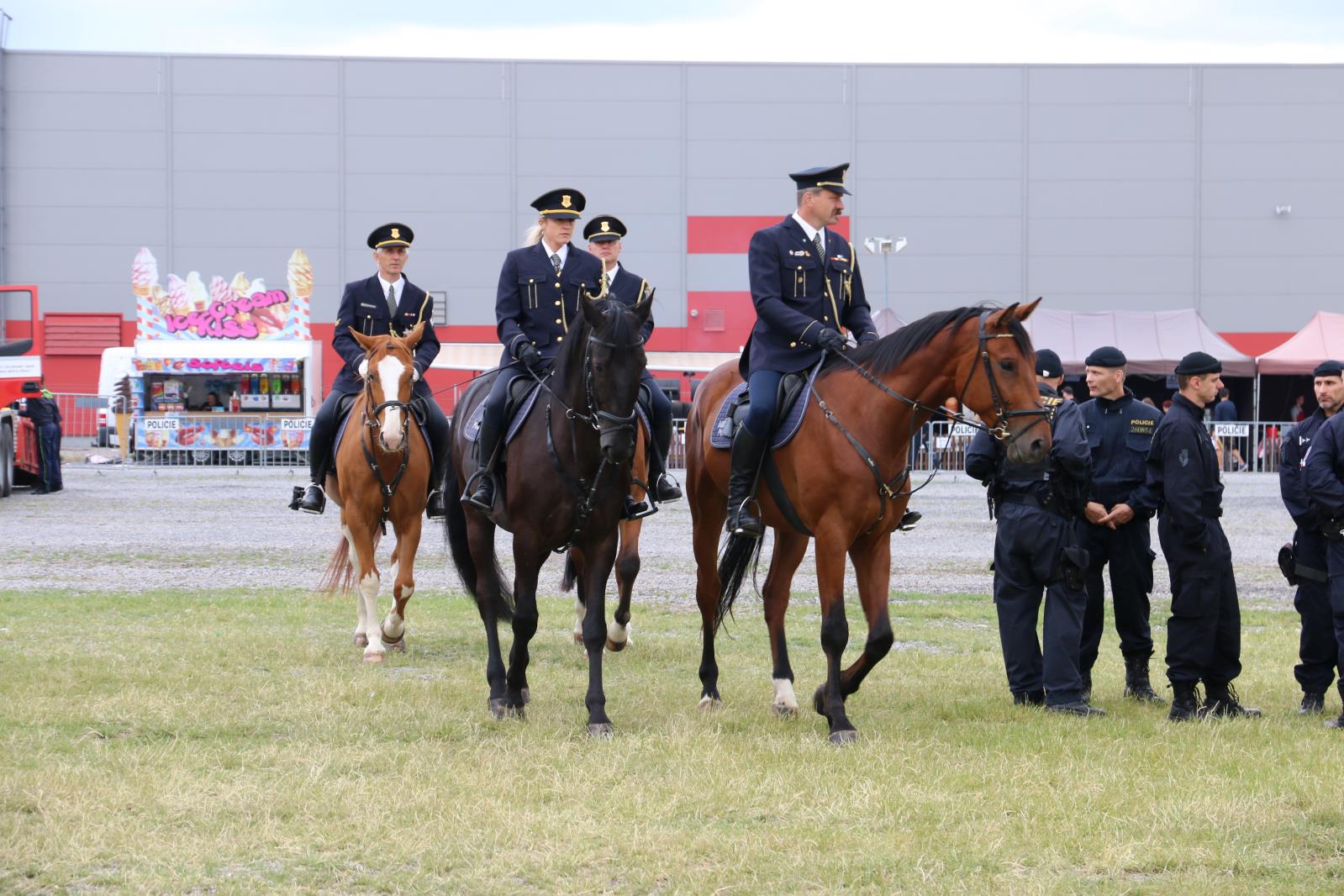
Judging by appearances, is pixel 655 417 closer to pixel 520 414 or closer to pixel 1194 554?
pixel 520 414

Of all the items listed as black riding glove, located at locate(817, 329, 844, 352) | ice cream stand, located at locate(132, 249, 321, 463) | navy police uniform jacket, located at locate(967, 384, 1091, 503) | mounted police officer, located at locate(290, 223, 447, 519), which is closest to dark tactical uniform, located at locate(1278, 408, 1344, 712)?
navy police uniform jacket, located at locate(967, 384, 1091, 503)

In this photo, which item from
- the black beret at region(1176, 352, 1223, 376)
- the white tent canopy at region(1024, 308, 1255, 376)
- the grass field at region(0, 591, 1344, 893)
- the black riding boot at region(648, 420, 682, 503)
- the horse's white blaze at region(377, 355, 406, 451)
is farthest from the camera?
the white tent canopy at region(1024, 308, 1255, 376)

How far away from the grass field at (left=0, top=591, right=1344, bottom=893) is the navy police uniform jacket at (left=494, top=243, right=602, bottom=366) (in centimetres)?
217

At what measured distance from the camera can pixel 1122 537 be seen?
9109 millimetres

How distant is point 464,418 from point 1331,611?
5256mm

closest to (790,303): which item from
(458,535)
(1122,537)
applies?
(1122,537)

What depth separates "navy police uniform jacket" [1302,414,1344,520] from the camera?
8.24 meters

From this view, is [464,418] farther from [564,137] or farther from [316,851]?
[564,137]

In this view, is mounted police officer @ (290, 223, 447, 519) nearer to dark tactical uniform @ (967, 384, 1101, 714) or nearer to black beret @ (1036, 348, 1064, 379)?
dark tactical uniform @ (967, 384, 1101, 714)

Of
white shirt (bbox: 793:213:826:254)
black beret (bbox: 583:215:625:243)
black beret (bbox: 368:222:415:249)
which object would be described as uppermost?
black beret (bbox: 583:215:625:243)

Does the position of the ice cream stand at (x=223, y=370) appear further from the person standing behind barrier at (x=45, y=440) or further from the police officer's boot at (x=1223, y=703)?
the police officer's boot at (x=1223, y=703)

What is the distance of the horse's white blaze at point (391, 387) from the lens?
10234 mm

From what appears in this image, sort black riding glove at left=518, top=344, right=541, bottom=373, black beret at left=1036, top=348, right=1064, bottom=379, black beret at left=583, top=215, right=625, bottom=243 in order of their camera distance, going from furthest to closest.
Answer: black beret at left=583, top=215, right=625, bottom=243
black beret at left=1036, top=348, right=1064, bottom=379
black riding glove at left=518, top=344, right=541, bottom=373

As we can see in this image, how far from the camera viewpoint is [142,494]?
27.3 m
